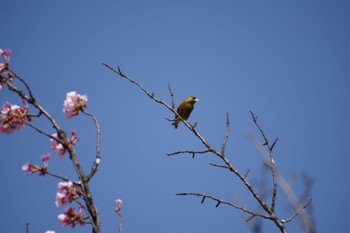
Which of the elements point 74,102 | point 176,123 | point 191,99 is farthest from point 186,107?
point 74,102

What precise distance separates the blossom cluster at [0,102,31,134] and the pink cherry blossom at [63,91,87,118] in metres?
0.33

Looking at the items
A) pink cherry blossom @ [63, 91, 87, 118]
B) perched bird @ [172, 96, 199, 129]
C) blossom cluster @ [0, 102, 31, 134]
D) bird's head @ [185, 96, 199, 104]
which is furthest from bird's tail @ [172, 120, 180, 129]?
blossom cluster @ [0, 102, 31, 134]

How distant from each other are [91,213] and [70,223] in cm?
80

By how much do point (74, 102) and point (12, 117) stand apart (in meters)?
0.50

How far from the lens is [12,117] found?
2.50m

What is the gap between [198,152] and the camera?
127 inches

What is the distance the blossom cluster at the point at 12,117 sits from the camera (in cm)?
249

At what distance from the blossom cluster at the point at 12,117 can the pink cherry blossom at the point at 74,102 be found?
327mm

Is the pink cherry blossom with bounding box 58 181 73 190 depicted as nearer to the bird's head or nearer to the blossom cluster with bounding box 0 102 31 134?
the blossom cluster with bounding box 0 102 31 134

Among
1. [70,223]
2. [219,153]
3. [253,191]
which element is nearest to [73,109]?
[70,223]

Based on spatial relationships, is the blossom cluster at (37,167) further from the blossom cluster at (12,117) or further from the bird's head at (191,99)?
the bird's head at (191,99)

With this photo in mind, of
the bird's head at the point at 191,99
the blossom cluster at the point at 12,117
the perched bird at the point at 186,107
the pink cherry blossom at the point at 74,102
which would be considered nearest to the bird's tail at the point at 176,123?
the perched bird at the point at 186,107

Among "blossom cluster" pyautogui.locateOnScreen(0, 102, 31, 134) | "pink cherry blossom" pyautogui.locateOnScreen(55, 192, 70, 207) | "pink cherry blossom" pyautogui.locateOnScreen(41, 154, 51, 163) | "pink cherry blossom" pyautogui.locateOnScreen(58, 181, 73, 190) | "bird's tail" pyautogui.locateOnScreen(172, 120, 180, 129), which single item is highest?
"bird's tail" pyautogui.locateOnScreen(172, 120, 180, 129)

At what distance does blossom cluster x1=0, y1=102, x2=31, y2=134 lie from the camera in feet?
8.18
